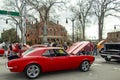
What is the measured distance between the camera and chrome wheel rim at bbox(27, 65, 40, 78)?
9.34 meters

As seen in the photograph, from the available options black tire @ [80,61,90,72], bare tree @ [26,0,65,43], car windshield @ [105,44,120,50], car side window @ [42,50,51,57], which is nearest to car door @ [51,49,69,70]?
car side window @ [42,50,51,57]

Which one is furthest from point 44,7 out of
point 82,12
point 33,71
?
point 33,71

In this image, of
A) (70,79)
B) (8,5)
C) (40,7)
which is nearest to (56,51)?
(70,79)

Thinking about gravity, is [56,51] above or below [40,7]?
below

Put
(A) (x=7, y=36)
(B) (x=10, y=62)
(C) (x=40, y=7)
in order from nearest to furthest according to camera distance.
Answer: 1. (B) (x=10, y=62)
2. (C) (x=40, y=7)
3. (A) (x=7, y=36)

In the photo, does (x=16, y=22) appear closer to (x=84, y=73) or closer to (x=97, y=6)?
(x=97, y=6)

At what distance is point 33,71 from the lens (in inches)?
371

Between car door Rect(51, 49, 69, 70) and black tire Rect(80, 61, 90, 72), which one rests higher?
car door Rect(51, 49, 69, 70)

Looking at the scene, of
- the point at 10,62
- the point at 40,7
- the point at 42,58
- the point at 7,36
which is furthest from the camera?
the point at 7,36

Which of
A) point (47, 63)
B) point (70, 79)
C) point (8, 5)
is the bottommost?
point (70, 79)

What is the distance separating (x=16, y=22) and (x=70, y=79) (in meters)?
48.0

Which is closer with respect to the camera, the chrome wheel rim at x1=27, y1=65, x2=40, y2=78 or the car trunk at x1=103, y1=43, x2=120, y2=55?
the chrome wheel rim at x1=27, y1=65, x2=40, y2=78

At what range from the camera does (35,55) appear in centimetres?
965

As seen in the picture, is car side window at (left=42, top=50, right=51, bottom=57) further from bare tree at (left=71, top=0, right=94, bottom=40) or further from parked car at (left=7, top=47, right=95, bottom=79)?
bare tree at (left=71, top=0, right=94, bottom=40)
